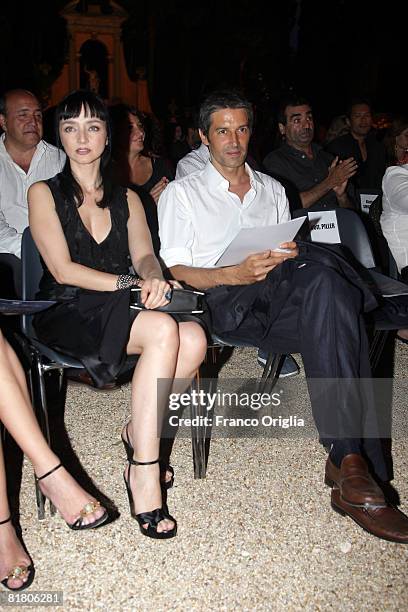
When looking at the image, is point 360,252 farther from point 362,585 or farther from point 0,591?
point 0,591

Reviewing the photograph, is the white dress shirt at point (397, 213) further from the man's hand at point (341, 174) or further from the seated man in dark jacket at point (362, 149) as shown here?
the seated man in dark jacket at point (362, 149)

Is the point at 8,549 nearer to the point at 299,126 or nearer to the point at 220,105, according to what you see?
the point at 220,105

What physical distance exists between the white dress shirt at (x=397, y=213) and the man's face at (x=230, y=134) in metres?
1.20

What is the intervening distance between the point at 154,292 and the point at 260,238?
437mm

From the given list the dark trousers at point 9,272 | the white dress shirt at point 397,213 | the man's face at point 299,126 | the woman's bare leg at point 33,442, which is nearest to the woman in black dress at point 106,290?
the woman's bare leg at point 33,442

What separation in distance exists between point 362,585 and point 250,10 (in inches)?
884

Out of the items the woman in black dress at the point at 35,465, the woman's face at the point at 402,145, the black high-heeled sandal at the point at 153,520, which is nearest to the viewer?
the woman in black dress at the point at 35,465

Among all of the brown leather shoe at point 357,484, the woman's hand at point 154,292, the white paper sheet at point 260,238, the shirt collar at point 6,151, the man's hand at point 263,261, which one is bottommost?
the brown leather shoe at point 357,484

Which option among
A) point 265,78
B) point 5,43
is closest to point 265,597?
point 5,43

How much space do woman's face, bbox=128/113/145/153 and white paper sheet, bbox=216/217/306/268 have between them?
5.80 ft

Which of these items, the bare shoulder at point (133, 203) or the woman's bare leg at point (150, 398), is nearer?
the woman's bare leg at point (150, 398)

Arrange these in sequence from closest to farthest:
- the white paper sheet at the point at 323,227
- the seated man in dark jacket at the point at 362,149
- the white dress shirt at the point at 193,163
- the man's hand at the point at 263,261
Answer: the man's hand at the point at 263,261
the white paper sheet at the point at 323,227
the white dress shirt at the point at 193,163
the seated man in dark jacket at the point at 362,149

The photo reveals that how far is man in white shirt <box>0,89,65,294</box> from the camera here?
352 cm

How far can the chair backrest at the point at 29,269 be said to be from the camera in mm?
2584
